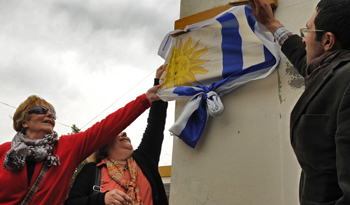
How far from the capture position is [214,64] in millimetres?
2898

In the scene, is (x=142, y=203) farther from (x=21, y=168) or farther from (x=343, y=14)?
(x=343, y=14)

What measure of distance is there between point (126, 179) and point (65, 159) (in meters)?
0.52

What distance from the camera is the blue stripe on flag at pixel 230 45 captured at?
2.76 metres

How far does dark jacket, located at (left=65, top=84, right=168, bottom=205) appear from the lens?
2539 mm

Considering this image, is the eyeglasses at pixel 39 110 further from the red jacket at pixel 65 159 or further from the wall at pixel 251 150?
the wall at pixel 251 150

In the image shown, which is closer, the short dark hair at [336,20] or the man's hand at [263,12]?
the short dark hair at [336,20]

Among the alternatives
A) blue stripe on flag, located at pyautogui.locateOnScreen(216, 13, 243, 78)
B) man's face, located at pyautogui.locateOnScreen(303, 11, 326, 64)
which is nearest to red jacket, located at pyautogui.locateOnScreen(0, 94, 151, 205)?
blue stripe on flag, located at pyautogui.locateOnScreen(216, 13, 243, 78)

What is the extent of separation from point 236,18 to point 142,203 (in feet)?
5.71

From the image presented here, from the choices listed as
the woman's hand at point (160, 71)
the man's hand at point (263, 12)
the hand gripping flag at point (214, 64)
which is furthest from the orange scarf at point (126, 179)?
the man's hand at point (263, 12)

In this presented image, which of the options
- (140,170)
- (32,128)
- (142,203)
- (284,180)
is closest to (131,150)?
(140,170)

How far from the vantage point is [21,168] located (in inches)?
97.6

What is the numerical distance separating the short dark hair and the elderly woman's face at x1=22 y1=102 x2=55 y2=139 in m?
2.25

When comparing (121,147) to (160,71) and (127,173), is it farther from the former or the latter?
(160,71)

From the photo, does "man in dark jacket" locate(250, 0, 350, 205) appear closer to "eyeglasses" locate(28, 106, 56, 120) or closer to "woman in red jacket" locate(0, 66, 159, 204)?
"woman in red jacket" locate(0, 66, 159, 204)
